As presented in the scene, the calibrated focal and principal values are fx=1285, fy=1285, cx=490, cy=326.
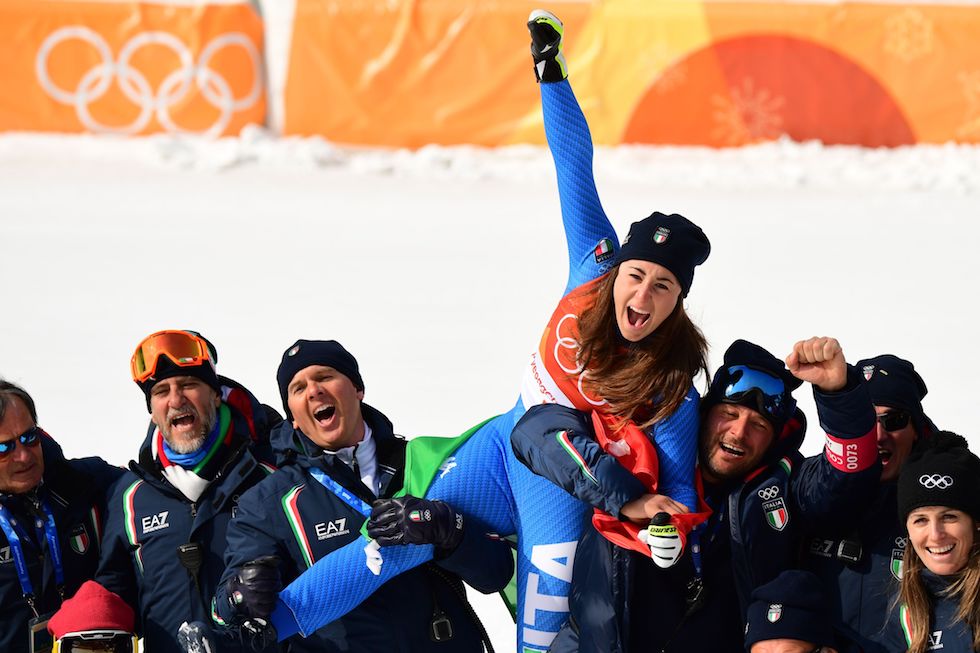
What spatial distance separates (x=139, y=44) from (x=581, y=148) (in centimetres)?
688

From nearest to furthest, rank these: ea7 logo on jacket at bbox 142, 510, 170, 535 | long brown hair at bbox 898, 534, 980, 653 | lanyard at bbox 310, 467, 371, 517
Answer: long brown hair at bbox 898, 534, 980, 653 → lanyard at bbox 310, 467, 371, 517 → ea7 logo on jacket at bbox 142, 510, 170, 535

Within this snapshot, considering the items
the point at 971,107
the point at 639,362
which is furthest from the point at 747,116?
the point at 639,362

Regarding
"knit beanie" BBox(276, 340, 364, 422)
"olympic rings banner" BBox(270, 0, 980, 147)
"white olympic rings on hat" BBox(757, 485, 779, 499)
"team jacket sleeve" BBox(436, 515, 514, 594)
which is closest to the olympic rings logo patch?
"white olympic rings on hat" BBox(757, 485, 779, 499)

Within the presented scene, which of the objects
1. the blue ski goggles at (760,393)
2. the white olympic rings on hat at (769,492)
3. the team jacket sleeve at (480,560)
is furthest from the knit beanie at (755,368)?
the team jacket sleeve at (480,560)

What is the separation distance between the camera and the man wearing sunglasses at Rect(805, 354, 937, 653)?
3.20 meters

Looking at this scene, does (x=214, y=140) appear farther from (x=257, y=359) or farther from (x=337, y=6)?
(x=257, y=359)

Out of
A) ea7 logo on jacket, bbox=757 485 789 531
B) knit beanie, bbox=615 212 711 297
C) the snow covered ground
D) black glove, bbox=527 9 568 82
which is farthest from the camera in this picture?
the snow covered ground

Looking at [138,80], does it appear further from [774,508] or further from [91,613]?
[774,508]

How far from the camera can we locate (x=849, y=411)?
3.17 meters

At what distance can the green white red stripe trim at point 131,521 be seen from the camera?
143 inches

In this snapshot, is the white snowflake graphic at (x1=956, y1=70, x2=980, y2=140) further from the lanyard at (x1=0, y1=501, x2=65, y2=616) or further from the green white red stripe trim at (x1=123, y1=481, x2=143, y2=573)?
the lanyard at (x1=0, y1=501, x2=65, y2=616)

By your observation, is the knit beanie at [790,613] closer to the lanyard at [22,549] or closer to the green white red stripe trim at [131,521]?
the green white red stripe trim at [131,521]

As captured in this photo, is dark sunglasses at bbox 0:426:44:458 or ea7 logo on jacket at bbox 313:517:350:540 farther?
dark sunglasses at bbox 0:426:44:458

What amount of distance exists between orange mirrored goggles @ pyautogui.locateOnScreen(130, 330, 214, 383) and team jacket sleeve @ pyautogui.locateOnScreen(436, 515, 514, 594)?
0.96 metres
